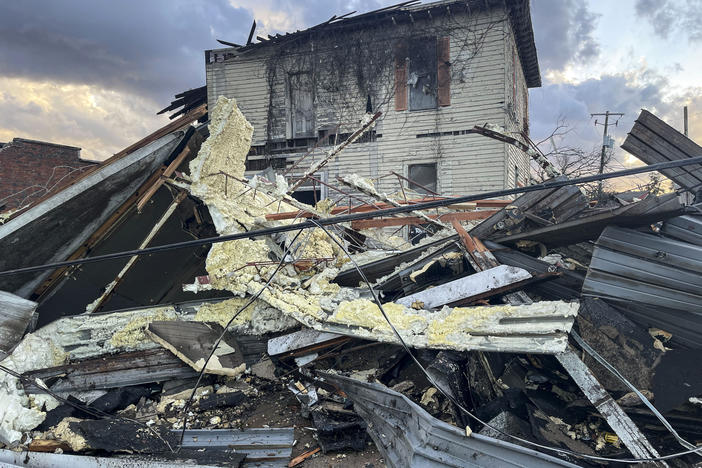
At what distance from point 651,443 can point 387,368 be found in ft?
7.24

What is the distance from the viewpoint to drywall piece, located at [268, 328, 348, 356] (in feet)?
13.9

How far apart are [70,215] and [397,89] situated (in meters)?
10.0

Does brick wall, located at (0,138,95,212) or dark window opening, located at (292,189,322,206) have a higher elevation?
brick wall, located at (0,138,95,212)

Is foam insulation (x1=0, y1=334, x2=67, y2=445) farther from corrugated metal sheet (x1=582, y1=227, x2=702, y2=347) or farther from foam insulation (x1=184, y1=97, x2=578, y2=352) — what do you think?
corrugated metal sheet (x1=582, y1=227, x2=702, y2=347)

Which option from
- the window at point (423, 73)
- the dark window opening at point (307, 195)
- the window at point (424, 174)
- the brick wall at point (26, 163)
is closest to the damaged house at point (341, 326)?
the window at point (424, 174)

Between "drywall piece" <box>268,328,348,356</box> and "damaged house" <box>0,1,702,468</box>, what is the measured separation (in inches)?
0.9

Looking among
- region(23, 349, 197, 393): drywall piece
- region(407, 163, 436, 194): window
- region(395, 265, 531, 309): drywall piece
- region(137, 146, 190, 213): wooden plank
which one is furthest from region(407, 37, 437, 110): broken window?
region(23, 349, 197, 393): drywall piece

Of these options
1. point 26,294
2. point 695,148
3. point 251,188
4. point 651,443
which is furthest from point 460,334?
point 26,294

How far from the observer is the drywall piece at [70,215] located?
4738 millimetres

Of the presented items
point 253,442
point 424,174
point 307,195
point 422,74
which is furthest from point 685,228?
point 307,195

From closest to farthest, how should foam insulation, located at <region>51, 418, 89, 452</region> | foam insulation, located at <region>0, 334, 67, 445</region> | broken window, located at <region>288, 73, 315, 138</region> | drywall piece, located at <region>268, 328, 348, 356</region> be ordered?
foam insulation, located at <region>51, 418, 89, 452</region>, foam insulation, located at <region>0, 334, 67, 445</region>, drywall piece, located at <region>268, 328, 348, 356</region>, broken window, located at <region>288, 73, 315, 138</region>

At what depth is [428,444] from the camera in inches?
110

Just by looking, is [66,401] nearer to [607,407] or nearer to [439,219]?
[439,219]

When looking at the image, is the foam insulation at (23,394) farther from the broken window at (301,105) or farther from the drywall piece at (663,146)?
the broken window at (301,105)
